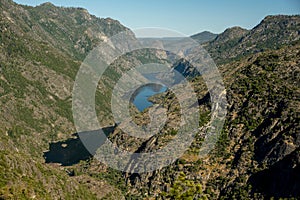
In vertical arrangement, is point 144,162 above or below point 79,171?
above

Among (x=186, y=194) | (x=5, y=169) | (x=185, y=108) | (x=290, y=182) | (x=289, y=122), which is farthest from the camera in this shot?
(x=185, y=108)

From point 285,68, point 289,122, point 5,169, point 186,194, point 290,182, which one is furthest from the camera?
point 285,68

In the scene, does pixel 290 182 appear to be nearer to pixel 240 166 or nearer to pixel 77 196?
pixel 240 166

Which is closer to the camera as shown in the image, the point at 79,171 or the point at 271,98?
the point at 271,98

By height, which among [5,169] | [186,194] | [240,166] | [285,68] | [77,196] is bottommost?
[77,196]

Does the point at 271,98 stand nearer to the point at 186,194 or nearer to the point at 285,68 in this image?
the point at 285,68

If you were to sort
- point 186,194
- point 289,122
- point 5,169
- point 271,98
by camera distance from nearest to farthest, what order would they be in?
1. point 186,194
2. point 5,169
3. point 289,122
4. point 271,98

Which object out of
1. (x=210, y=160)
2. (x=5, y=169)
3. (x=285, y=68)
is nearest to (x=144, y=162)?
(x=210, y=160)

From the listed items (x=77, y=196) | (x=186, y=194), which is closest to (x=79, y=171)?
(x=77, y=196)

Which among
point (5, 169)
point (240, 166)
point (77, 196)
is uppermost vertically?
point (240, 166)
